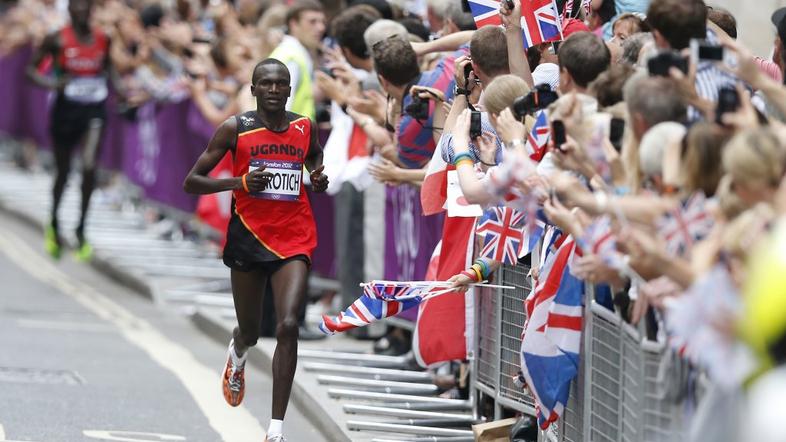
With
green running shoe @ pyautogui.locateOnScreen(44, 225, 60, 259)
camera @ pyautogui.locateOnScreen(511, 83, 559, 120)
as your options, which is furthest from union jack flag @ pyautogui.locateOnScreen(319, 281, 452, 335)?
green running shoe @ pyautogui.locateOnScreen(44, 225, 60, 259)

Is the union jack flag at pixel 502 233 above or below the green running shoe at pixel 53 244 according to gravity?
above

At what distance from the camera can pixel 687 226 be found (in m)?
5.77

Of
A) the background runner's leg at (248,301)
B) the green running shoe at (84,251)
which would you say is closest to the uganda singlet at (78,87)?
the green running shoe at (84,251)

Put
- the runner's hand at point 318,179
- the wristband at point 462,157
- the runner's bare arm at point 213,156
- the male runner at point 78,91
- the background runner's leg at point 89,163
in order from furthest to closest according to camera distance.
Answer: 1. the male runner at point 78,91
2. the background runner's leg at point 89,163
3. the runner's hand at point 318,179
4. the runner's bare arm at point 213,156
5. the wristband at point 462,157

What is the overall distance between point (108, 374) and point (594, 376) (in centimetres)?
560

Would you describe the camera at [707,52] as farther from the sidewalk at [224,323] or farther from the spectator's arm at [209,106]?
the spectator's arm at [209,106]

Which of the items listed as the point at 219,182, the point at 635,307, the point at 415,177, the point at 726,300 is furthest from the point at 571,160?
the point at 415,177

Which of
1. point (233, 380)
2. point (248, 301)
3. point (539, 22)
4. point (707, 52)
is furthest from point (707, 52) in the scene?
point (233, 380)

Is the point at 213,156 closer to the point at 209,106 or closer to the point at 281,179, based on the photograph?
the point at 281,179

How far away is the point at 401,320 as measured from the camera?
487 inches

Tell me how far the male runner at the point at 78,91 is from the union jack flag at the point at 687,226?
1295 cm

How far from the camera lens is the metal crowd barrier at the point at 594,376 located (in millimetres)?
6383

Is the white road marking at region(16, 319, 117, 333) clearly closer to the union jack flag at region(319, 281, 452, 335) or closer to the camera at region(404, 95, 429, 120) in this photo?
the camera at region(404, 95, 429, 120)

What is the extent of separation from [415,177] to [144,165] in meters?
10.6
